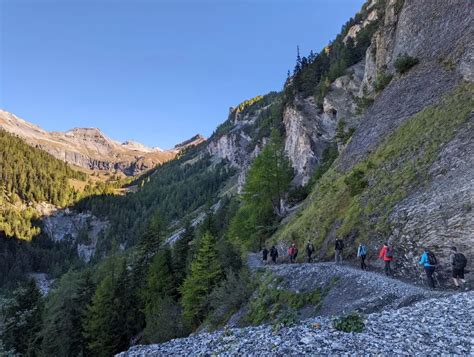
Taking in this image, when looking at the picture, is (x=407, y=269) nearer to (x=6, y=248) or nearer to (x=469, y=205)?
(x=469, y=205)

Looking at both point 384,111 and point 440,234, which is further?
point 384,111

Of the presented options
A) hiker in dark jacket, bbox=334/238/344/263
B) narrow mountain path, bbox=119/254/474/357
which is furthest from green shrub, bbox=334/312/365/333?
hiker in dark jacket, bbox=334/238/344/263

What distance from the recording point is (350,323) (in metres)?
10.8

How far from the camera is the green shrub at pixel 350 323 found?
10535 millimetres

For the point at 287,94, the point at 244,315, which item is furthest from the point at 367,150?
the point at 287,94

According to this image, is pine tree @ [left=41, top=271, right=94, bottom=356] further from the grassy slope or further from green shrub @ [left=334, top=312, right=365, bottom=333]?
green shrub @ [left=334, top=312, right=365, bottom=333]

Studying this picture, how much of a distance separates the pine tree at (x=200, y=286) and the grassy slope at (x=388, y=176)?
939cm

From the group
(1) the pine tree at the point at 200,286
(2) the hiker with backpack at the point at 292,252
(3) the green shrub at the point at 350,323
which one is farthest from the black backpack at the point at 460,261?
(1) the pine tree at the point at 200,286

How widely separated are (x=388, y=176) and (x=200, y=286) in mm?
20860

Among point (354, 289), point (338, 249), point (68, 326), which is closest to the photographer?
Answer: point (354, 289)

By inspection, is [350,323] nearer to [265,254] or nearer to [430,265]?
[430,265]

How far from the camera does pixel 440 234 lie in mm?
18656

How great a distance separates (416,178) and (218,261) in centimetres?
2090

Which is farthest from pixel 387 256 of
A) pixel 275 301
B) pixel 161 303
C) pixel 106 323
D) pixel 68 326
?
pixel 68 326
